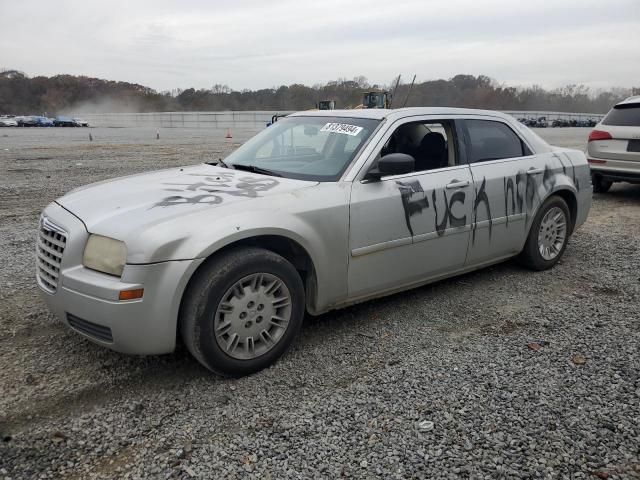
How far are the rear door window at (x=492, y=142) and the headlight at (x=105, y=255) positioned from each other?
2931 millimetres

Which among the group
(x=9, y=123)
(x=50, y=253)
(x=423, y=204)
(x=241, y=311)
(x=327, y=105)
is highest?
(x=9, y=123)

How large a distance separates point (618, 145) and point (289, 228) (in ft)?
24.3

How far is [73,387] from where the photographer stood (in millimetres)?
3033

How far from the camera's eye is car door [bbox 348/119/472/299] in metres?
3.61

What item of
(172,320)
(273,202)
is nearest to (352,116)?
(273,202)

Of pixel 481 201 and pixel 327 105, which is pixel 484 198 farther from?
pixel 327 105

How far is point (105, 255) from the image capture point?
2885 mm

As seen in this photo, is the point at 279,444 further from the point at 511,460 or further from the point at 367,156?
the point at 367,156

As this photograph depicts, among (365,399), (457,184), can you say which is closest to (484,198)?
(457,184)

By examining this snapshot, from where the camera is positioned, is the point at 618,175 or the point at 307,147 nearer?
the point at 307,147

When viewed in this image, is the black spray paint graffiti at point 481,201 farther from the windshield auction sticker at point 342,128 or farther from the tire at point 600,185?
the tire at point 600,185

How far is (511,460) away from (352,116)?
279cm

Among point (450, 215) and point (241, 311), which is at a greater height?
point (450, 215)

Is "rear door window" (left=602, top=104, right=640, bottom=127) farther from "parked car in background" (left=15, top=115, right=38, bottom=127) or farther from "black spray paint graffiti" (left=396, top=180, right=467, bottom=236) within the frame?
"parked car in background" (left=15, top=115, right=38, bottom=127)
